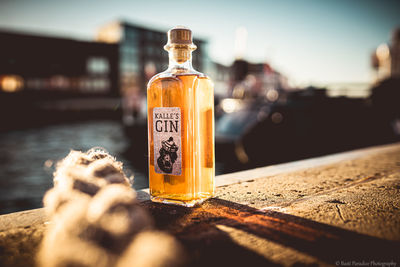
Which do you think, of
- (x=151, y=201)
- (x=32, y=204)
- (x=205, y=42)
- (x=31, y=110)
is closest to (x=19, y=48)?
(x=31, y=110)

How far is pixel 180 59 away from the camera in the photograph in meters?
1.33

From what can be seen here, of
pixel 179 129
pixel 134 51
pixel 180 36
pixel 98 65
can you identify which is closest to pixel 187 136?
pixel 179 129

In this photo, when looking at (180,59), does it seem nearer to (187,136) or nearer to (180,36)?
(180,36)

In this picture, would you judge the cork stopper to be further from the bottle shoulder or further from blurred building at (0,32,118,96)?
blurred building at (0,32,118,96)

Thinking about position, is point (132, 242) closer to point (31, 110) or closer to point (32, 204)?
point (32, 204)

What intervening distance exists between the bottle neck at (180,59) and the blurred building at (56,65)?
32.9 metres

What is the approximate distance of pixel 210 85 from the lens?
136cm

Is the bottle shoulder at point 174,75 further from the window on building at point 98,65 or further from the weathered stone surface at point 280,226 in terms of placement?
the window on building at point 98,65

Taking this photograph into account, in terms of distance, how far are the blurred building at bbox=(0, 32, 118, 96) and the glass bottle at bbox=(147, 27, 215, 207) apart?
108 ft

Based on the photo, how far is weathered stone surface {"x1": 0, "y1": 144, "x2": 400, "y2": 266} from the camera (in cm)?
82

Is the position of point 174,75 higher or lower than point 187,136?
higher

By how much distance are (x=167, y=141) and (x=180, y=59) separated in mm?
373

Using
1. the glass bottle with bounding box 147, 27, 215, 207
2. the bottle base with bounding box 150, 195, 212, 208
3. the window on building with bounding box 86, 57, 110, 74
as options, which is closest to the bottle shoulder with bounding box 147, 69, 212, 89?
the glass bottle with bounding box 147, 27, 215, 207


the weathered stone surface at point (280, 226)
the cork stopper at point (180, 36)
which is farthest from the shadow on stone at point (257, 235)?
the cork stopper at point (180, 36)
